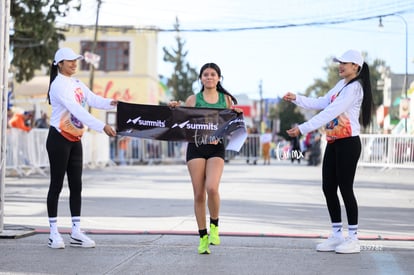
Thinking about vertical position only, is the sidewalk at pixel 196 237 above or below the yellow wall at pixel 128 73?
below

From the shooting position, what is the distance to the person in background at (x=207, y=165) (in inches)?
276

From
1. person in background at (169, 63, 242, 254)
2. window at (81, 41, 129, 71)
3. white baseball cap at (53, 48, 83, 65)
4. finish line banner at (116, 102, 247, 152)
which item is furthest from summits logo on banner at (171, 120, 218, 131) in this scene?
window at (81, 41, 129, 71)

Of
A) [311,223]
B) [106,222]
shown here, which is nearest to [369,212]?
[311,223]

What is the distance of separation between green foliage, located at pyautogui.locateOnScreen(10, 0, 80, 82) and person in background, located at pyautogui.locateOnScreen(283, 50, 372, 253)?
A: 15398mm

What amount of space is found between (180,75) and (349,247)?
63.1 m

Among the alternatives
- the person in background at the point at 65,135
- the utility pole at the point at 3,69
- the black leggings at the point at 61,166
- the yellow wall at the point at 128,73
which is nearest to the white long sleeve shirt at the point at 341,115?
the person in background at the point at 65,135

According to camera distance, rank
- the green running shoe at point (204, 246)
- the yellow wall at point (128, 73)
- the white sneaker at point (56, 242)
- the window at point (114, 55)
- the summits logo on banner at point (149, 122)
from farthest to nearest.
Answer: the window at point (114, 55) → the yellow wall at point (128, 73) → the summits logo on banner at point (149, 122) → the white sneaker at point (56, 242) → the green running shoe at point (204, 246)

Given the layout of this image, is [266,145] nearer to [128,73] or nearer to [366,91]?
[128,73]

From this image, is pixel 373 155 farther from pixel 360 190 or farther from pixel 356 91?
pixel 356 91

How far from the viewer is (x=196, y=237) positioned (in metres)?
8.02

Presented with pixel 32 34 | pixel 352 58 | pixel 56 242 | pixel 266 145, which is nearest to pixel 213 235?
pixel 56 242

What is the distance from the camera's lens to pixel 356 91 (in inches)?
279

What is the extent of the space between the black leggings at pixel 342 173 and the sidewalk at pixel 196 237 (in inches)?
18.1

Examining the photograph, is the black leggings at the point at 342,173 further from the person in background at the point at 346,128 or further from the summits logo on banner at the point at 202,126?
the summits logo on banner at the point at 202,126
